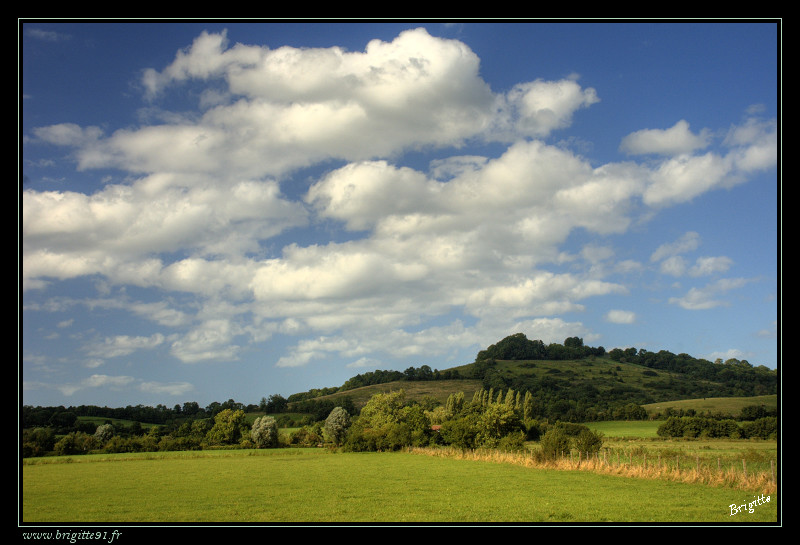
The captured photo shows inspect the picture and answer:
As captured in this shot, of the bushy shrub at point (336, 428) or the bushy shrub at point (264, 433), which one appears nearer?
the bushy shrub at point (336, 428)

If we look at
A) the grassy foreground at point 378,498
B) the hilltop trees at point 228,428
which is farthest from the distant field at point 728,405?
the hilltop trees at point 228,428

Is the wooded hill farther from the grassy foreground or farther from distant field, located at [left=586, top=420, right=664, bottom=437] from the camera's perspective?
the grassy foreground

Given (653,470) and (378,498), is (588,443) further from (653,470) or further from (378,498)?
(378,498)

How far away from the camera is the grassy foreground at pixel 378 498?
17.5 meters

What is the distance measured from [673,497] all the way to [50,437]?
41167mm

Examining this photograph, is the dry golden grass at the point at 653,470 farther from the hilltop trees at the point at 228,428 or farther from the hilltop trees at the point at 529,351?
the hilltop trees at the point at 529,351

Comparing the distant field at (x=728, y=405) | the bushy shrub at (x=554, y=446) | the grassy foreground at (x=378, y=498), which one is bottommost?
the distant field at (x=728, y=405)

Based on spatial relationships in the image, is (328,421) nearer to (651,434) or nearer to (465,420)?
(465,420)

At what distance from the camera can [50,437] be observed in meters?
38.3

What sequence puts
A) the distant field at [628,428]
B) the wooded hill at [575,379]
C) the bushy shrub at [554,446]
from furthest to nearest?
the wooded hill at [575,379]
the distant field at [628,428]
the bushy shrub at [554,446]

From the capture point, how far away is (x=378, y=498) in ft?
71.9
